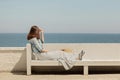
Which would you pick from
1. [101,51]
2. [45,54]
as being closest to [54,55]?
[45,54]

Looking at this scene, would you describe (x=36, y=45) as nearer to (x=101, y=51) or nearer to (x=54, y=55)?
(x=54, y=55)

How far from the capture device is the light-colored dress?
8.85 meters

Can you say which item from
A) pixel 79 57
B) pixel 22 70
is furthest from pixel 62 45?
pixel 22 70

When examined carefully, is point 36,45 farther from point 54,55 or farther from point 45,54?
point 54,55

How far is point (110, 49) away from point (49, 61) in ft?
5.74

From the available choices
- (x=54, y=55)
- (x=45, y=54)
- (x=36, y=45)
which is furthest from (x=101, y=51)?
(x=36, y=45)

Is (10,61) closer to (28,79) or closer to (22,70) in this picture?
(22,70)

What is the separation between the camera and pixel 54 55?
898 cm

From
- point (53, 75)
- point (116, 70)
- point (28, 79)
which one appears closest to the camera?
point (28, 79)

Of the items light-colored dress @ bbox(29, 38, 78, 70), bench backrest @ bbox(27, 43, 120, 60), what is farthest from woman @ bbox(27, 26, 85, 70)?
bench backrest @ bbox(27, 43, 120, 60)

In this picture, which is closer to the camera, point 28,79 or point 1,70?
point 28,79

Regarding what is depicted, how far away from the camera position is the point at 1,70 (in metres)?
9.41

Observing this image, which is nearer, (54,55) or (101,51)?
(54,55)

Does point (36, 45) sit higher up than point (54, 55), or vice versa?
point (36, 45)
